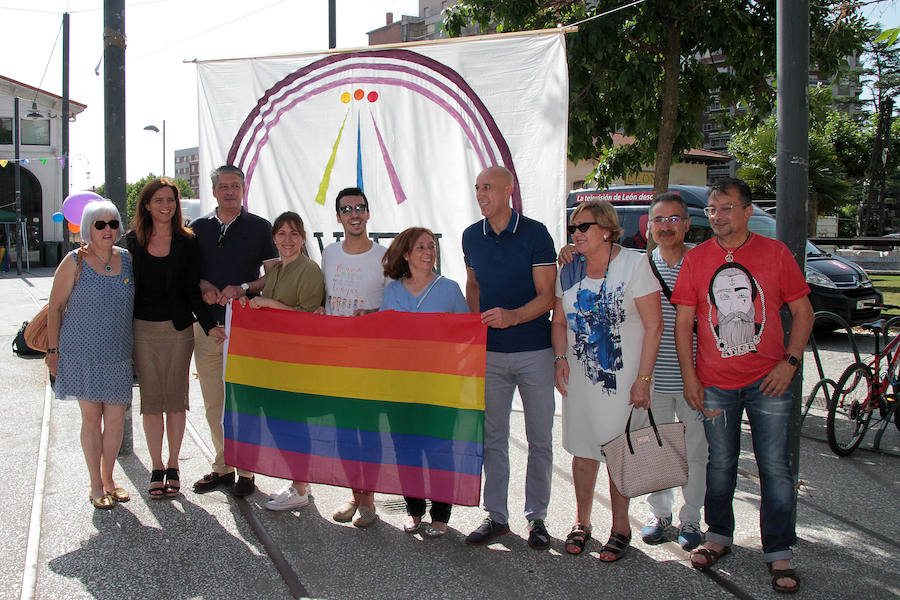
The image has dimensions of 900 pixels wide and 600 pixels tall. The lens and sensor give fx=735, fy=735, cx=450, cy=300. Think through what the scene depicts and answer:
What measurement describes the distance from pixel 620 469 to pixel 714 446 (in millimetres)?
549

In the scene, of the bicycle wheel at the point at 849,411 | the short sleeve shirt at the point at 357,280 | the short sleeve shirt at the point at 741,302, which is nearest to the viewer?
the short sleeve shirt at the point at 741,302

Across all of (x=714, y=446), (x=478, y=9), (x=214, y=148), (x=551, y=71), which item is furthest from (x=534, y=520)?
(x=478, y=9)

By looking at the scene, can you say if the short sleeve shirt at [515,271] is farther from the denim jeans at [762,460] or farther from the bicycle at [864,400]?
the bicycle at [864,400]

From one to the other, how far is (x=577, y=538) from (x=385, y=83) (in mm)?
3447

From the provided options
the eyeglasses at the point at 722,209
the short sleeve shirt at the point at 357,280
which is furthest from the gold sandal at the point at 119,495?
the eyeglasses at the point at 722,209

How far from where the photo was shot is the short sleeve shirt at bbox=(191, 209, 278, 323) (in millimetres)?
4766

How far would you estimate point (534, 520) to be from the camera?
13.1ft

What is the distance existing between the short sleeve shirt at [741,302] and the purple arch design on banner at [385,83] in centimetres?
161

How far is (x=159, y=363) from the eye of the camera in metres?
4.71

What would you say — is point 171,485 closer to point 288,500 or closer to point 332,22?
point 288,500

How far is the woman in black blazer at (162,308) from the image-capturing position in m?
4.60

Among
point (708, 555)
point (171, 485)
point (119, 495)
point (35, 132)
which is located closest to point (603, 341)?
point (708, 555)

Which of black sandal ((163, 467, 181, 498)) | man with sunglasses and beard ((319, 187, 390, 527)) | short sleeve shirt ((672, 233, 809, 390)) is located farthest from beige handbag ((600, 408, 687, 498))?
black sandal ((163, 467, 181, 498))

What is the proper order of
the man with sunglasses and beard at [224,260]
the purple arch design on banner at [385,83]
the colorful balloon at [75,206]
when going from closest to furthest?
the man with sunglasses and beard at [224,260]
the purple arch design on banner at [385,83]
the colorful balloon at [75,206]
